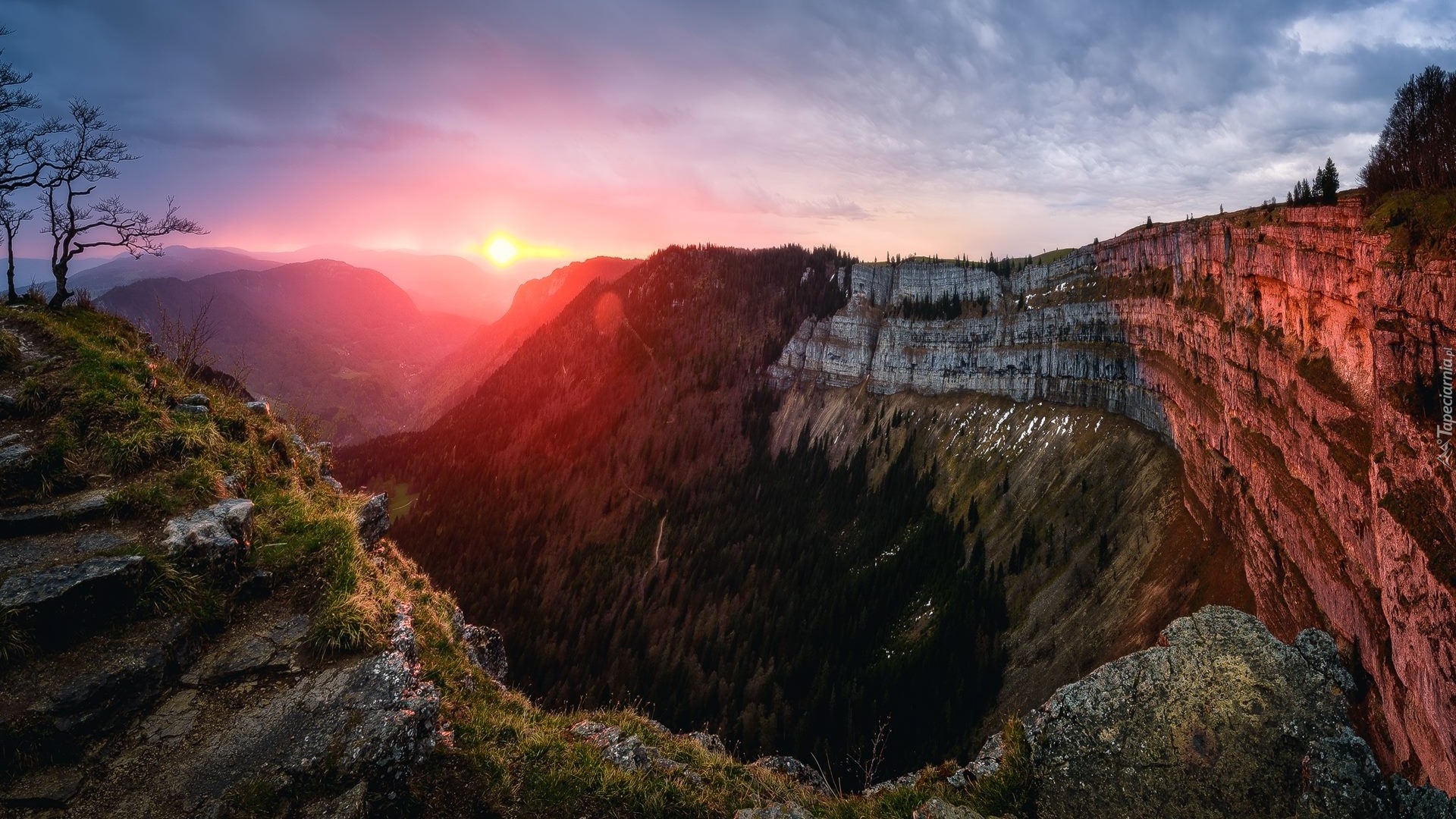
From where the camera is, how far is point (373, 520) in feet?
71.0

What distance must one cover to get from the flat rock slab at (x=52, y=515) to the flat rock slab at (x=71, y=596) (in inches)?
82.1

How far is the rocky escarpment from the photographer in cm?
2523

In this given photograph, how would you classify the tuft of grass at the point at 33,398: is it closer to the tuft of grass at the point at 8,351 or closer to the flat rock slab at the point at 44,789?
the tuft of grass at the point at 8,351

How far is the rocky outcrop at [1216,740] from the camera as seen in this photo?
870 cm

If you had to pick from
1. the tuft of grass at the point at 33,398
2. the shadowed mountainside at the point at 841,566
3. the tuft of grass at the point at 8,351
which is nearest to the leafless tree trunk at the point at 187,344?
the tuft of grass at the point at 8,351

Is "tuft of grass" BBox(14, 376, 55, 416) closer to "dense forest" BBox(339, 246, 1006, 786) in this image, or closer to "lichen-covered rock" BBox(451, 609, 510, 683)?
"lichen-covered rock" BBox(451, 609, 510, 683)

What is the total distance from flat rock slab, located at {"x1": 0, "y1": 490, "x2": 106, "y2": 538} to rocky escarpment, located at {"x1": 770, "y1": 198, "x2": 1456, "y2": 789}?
40.3 m

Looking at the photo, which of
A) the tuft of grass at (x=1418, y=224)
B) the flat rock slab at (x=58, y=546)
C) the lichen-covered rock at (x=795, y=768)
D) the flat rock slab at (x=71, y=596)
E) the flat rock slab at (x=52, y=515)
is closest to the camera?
the flat rock slab at (x=71, y=596)

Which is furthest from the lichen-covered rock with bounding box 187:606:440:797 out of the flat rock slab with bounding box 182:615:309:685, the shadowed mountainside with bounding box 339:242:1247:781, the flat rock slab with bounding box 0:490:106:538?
the shadowed mountainside with bounding box 339:242:1247:781

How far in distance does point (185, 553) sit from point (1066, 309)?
132 metres

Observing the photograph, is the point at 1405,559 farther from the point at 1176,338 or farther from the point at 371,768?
the point at 1176,338

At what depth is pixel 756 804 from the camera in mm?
12484

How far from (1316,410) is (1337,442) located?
4389mm

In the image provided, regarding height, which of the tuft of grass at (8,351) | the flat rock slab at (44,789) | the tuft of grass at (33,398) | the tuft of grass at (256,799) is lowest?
the tuft of grass at (256,799)
